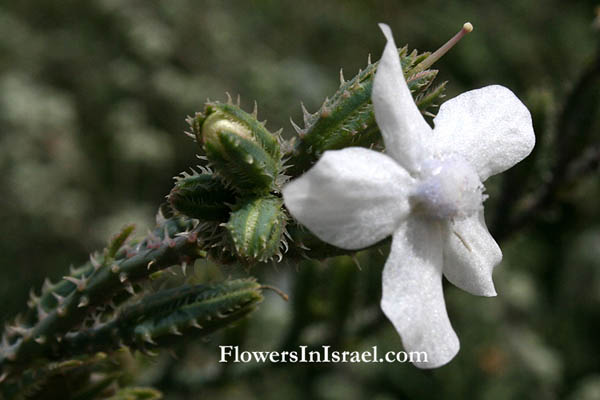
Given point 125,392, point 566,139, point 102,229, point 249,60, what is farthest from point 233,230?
point 249,60

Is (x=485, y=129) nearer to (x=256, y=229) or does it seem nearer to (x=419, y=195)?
(x=419, y=195)

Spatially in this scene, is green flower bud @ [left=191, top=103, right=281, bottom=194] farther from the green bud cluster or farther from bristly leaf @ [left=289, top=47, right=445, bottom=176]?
bristly leaf @ [left=289, top=47, right=445, bottom=176]

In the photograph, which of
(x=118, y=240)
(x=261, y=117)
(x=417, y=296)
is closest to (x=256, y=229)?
(x=417, y=296)

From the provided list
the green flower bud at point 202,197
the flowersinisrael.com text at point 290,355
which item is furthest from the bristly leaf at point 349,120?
the flowersinisrael.com text at point 290,355

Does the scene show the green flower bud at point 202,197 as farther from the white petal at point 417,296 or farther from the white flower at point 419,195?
the white petal at point 417,296

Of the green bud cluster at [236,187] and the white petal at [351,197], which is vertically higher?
the green bud cluster at [236,187]

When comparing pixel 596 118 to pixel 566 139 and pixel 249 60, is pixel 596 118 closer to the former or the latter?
pixel 566 139
